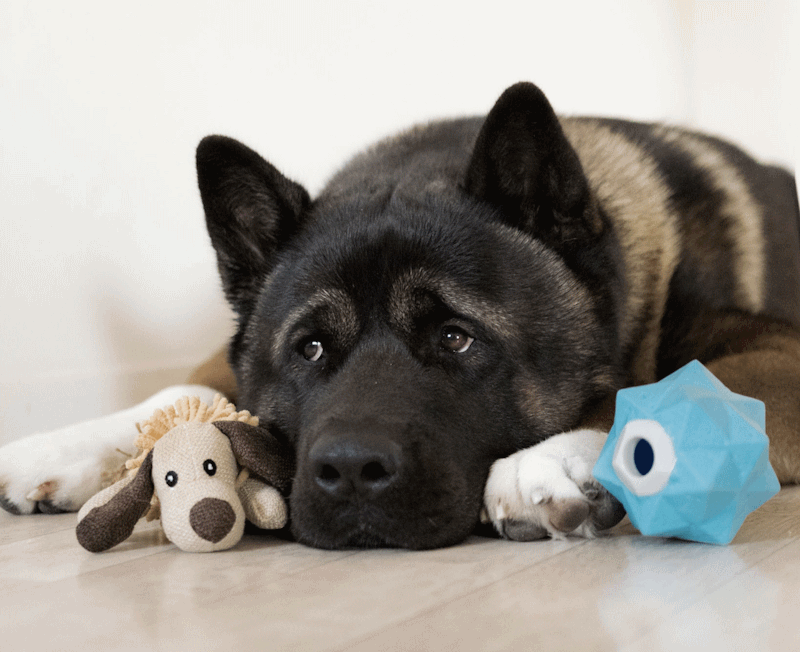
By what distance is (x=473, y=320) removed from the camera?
1.75 m

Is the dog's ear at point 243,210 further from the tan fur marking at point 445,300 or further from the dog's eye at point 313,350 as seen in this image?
the tan fur marking at point 445,300

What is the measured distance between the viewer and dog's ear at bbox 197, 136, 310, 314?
6.77ft

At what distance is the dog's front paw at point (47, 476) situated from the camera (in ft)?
6.69

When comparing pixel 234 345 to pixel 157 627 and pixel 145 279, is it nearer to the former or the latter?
pixel 157 627

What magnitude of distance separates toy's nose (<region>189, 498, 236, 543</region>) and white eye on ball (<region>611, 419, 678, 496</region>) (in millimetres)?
731

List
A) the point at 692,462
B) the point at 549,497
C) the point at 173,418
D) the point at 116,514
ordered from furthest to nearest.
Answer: the point at 173,418, the point at 116,514, the point at 549,497, the point at 692,462

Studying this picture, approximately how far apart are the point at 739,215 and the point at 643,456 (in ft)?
3.88

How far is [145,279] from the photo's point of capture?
11.9ft

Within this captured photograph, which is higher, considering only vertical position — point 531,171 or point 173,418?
point 531,171

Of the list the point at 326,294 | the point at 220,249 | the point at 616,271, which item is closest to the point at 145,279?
the point at 220,249

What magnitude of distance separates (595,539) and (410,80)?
10.9 ft

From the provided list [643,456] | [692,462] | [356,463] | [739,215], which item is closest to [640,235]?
[739,215]

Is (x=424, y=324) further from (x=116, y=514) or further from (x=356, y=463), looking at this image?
(x=116, y=514)

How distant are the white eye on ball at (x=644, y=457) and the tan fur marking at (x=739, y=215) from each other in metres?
0.91
